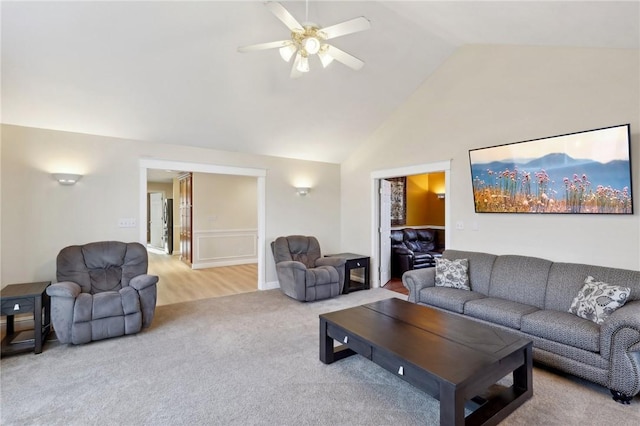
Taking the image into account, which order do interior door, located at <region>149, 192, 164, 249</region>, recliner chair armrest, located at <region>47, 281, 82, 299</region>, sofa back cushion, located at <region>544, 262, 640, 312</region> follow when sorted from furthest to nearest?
interior door, located at <region>149, 192, 164, 249</region> < recliner chair armrest, located at <region>47, 281, 82, 299</region> < sofa back cushion, located at <region>544, 262, 640, 312</region>

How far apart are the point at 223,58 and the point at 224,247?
17.7ft

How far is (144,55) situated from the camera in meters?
3.28

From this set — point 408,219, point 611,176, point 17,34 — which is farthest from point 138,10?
point 408,219

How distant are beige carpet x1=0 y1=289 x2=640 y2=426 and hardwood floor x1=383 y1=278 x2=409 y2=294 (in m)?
2.52

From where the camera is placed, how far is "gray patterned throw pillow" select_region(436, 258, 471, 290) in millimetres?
3814

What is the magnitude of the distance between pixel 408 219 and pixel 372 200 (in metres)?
2.34

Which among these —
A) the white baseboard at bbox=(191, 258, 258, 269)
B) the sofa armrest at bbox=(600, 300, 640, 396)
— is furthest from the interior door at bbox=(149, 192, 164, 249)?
the sofa armrest at bbox=(600, 300, 640, 396)

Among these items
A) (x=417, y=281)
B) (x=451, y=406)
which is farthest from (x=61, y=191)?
(x=451, y=406)

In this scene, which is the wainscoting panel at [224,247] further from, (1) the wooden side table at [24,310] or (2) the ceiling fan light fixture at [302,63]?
(2) the ceiling fan light fixture at [302,63]

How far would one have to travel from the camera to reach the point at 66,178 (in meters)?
3.83

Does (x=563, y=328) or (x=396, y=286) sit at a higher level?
(x=563, y=328)

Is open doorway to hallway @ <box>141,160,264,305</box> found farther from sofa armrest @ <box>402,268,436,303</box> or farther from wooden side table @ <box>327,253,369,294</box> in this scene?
sofa armrest @ <box>402,268,436,303</box>

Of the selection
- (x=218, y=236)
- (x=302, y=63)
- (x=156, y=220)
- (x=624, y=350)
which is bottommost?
(x=624, y=350)

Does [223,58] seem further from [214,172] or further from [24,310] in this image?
[24,310]
